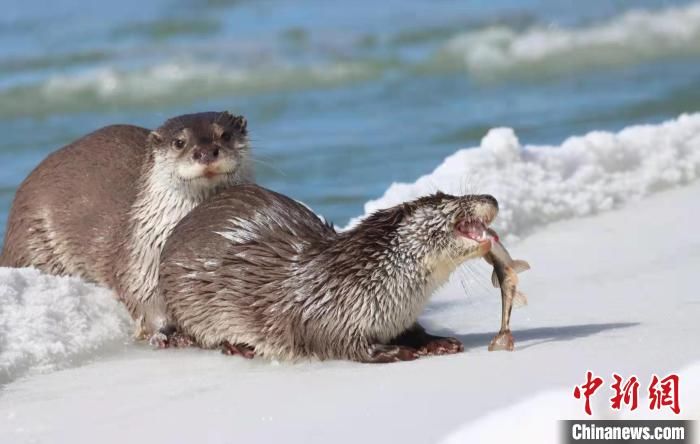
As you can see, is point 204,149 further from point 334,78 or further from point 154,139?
point 334,78

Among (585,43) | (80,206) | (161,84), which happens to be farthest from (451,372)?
(585,43)

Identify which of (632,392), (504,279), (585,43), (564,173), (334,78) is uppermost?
(585,43)

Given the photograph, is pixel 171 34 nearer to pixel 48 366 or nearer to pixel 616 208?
pixel 616 208

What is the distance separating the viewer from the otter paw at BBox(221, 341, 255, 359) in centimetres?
470

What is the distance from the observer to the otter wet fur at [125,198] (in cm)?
521

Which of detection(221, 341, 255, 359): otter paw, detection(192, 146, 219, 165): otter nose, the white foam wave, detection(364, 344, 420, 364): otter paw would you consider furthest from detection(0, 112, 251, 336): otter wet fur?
the white foam wave

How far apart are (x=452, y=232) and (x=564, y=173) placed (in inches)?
97.2

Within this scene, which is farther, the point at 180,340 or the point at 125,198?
the point at 125,198

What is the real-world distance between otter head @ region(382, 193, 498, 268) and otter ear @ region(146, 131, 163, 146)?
1.28 meters

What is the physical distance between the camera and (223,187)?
5.25m

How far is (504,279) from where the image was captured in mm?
4418

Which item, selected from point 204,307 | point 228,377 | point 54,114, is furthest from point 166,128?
point 54,114

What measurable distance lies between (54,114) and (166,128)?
6.78m

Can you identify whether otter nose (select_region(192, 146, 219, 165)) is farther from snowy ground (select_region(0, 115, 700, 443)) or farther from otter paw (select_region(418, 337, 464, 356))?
otter paw (select_region(418, 337, 464, 356))
